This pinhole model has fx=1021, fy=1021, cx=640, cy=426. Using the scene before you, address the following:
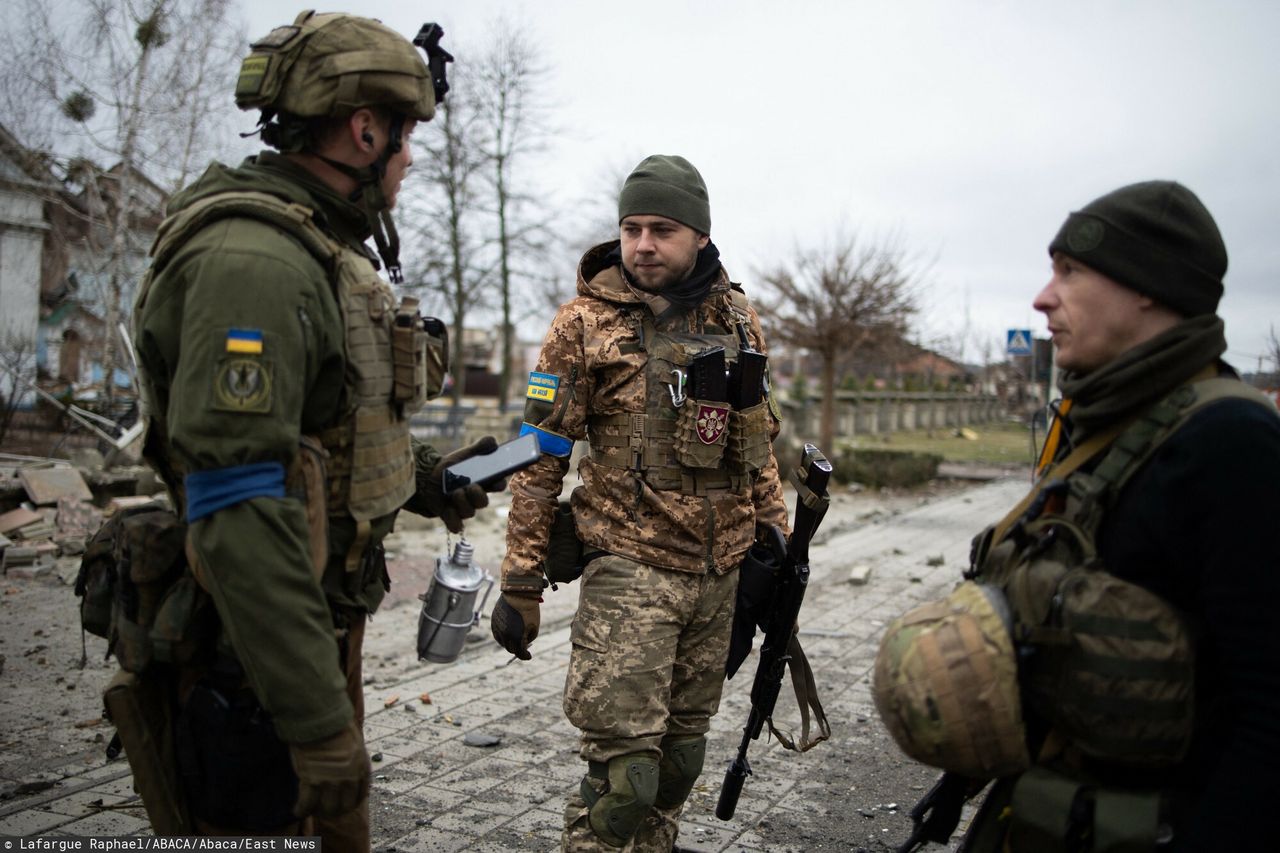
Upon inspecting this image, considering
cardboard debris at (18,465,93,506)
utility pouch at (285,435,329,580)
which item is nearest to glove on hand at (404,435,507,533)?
utility pouch at (285,435,329,580)

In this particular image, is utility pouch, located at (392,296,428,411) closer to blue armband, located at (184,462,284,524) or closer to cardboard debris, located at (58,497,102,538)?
blue armband, located at (184,462,284,524)

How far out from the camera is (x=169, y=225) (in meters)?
2.14

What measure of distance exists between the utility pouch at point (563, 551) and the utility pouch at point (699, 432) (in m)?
0.46

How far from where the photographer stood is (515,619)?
131 inches

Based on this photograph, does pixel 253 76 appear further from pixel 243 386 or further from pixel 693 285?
pixel 693 285

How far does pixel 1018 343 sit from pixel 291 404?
18435 mm

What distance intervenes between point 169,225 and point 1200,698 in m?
2.21

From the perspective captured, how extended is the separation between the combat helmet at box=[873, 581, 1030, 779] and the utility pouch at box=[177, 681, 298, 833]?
1.25 m

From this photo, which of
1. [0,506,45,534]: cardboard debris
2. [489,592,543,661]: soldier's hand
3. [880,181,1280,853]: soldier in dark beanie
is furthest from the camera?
[0,506,45,534]: cardboard debris

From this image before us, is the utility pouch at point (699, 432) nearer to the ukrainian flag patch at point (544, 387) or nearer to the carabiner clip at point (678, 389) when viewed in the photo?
the carabiner clip at point (678, 389)

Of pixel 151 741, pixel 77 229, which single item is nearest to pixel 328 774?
pixel 151 741

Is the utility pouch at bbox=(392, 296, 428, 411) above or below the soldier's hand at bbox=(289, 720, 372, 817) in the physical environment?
above

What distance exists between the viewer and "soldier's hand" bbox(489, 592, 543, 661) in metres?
3.32

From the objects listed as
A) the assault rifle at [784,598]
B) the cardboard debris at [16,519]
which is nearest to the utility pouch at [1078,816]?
the assault rifle at [784,598]
